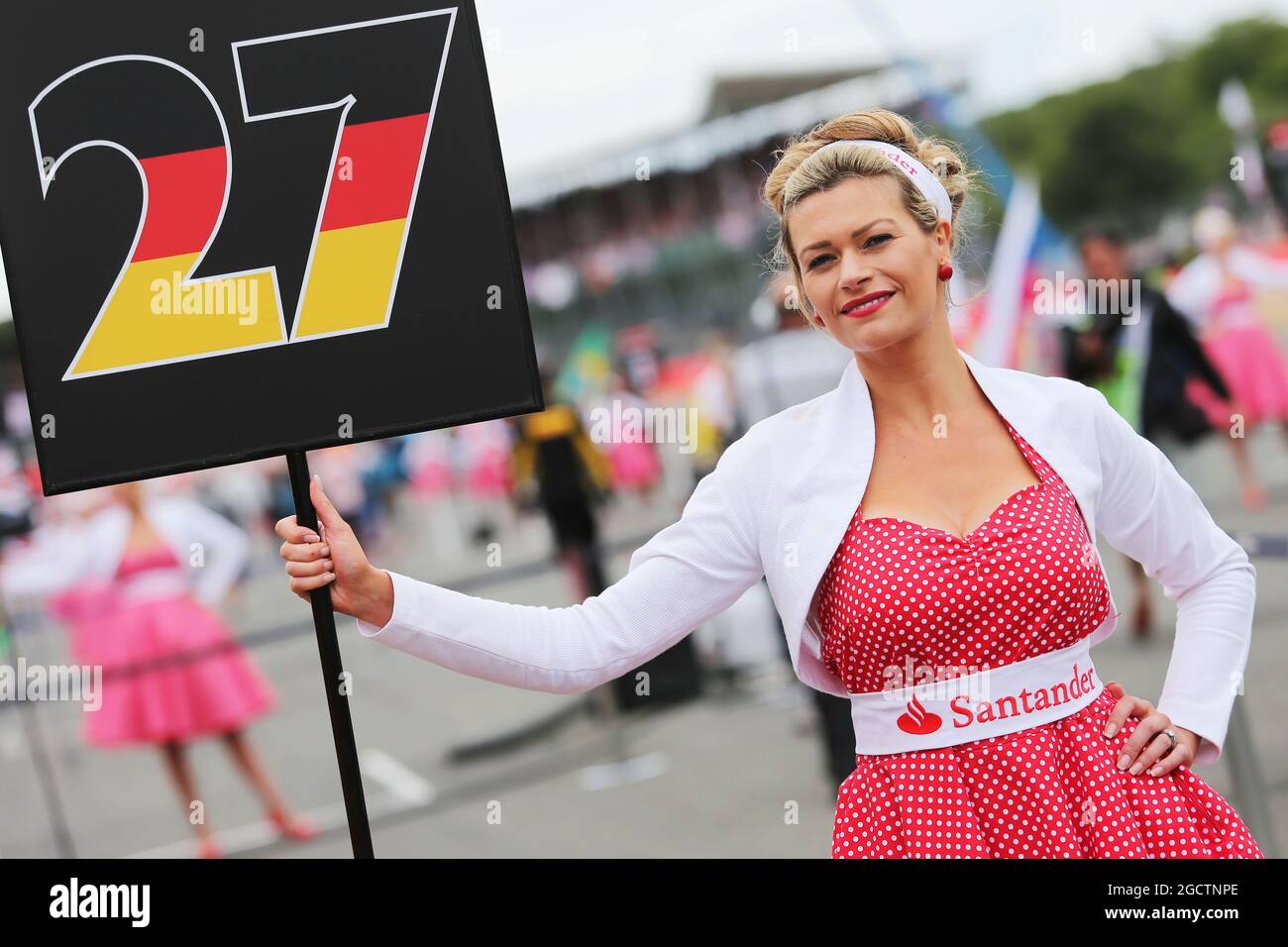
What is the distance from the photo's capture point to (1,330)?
57.5m

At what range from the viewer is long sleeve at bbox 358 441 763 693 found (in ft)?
6.63

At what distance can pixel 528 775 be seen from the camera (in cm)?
639

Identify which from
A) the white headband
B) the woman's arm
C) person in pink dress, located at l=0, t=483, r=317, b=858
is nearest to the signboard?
the woman's arm

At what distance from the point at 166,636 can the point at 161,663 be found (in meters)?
0.16

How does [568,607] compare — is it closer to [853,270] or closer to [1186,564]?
[853,270]

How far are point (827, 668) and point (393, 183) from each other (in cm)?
97

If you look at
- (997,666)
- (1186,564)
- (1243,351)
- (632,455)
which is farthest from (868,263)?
(632,455)

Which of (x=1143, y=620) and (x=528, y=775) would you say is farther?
(x=1143, y=620)

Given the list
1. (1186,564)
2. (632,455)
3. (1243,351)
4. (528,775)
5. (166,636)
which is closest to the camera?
(1186,564)

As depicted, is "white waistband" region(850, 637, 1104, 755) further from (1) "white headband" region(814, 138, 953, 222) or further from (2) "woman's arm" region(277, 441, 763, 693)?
(1) "white headband" region(814, 138, 953, 222)

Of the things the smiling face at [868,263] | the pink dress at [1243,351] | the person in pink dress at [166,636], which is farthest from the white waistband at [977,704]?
the pink dress at [1243,351]

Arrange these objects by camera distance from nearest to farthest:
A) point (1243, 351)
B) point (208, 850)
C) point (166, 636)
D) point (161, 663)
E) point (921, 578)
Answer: point (921, 578) < point (208, 850) < point (161, 663) < point (166, 636) < point (1243, 351)

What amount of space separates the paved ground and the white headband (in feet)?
10.6
